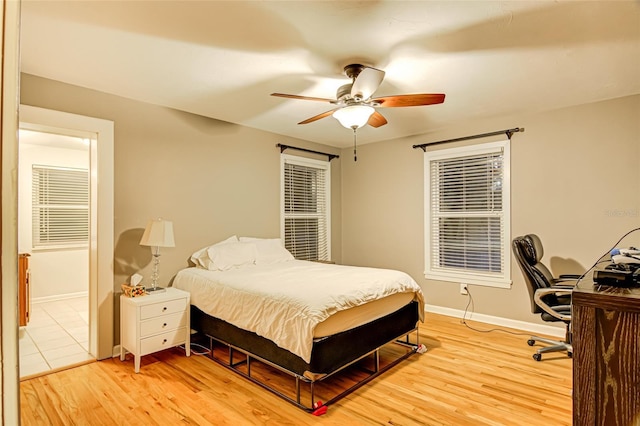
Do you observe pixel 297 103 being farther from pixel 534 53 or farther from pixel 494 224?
pixel 494 224

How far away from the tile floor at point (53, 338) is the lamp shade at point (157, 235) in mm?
1140

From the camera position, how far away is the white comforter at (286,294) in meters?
2.39

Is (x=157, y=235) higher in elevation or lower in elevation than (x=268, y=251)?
higher

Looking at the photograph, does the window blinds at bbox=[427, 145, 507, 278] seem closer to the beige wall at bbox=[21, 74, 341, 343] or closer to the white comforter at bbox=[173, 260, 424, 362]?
the white comforter at bbox=[173, 260, 424, 362]

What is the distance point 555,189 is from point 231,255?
3580 millimetres

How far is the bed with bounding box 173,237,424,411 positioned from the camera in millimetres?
2385

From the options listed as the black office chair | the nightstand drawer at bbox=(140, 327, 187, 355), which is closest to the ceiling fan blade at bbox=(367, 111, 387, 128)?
the black office chair

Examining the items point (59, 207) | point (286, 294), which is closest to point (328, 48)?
point (286, 294)

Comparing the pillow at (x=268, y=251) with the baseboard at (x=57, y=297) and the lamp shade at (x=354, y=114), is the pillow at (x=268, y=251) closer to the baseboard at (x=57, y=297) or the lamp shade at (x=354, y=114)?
the lamp shade at (x=354, y=114)

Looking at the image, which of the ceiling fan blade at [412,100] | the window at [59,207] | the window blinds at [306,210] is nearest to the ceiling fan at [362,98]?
the ceiling fan blade at [412,100]

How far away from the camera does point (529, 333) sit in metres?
3.82

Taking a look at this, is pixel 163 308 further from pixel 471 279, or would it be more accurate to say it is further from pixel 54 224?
pixel 54 224

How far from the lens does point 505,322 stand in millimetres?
4062

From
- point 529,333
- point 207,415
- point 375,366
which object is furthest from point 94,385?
point 529,333
